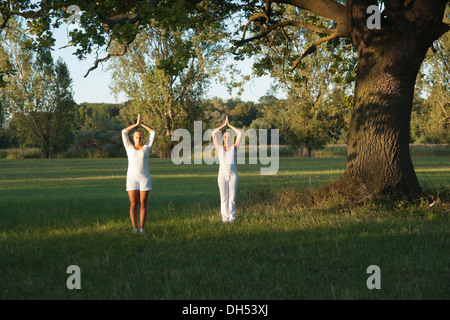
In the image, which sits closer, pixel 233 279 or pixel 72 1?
pixel 233 279

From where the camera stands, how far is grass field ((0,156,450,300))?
615cm

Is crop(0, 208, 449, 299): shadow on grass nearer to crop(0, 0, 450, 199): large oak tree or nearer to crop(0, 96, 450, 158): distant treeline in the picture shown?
crop(0, 0, 450, 199): large oak tree

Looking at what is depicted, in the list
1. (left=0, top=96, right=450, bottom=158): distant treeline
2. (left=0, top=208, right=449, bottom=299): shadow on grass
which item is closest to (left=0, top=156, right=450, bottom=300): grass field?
(left=0, top=208, right=449, bottom=299): shadow on grass

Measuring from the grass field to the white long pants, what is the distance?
0.35m

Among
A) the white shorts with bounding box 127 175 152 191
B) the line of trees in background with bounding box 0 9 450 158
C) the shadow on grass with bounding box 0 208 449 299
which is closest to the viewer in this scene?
the shadow on grass with bounding box 0 208 449 299

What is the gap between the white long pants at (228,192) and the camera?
10.6m

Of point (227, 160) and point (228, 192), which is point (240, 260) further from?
point (227, 160)

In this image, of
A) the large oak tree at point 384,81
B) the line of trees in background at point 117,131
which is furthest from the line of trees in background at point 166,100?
the large oak tree at point 384,81

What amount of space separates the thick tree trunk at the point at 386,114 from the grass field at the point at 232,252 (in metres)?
1.17

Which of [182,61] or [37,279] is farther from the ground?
[182,61]

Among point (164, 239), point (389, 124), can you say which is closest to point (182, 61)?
point (164, 239)

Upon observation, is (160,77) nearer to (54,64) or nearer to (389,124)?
(54,64)

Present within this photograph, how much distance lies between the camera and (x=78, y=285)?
20.6 ft

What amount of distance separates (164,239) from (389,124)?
26.6ft
